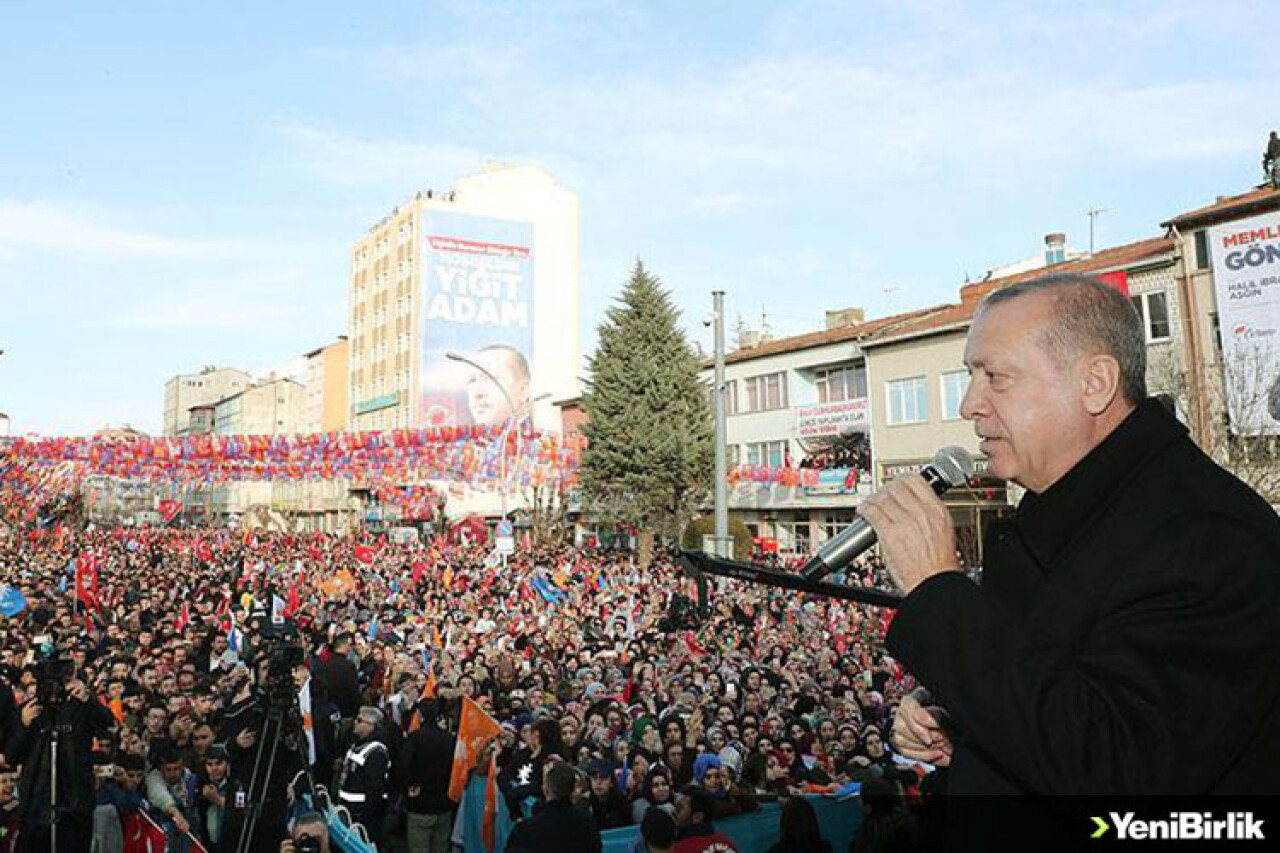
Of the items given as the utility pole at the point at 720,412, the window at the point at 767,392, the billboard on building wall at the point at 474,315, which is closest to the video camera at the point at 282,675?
the utility pole at the point at 720,412

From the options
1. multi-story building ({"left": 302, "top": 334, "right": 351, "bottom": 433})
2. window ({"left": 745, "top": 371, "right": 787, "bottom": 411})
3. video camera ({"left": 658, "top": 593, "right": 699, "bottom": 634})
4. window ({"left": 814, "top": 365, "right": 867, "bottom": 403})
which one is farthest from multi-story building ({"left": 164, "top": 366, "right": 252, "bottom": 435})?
video camera ({"left": 658, "top": 593, "right": 699, "bottom": 634})

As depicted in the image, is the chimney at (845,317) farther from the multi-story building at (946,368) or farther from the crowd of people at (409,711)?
the crowd of people at (409,711)

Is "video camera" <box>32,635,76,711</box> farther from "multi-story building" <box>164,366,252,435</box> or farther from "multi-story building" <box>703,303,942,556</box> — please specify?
"multi-story building" <box>164,366,252,435</box>

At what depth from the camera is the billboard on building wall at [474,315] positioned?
64.8 metres

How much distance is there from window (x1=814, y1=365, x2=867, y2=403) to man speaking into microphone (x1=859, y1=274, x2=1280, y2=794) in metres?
37.9

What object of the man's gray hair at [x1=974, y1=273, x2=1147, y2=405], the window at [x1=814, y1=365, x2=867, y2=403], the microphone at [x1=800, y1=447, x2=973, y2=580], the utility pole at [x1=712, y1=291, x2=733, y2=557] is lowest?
the microphone at [x1=800, y1=447, x2=973, y2=580]

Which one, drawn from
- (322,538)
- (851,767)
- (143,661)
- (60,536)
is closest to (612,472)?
(322,538)

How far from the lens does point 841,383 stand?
131 feet

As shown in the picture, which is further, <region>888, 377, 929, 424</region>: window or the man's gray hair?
<region>888, 377, 929, 424</region>: window

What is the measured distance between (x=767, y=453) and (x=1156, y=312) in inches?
709

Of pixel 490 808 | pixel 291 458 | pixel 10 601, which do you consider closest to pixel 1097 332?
pixel 490 808

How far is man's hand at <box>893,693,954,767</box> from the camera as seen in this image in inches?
72.1

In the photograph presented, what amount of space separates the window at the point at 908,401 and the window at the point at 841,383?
8.00 ft

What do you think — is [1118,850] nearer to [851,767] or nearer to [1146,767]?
[1146,767]
